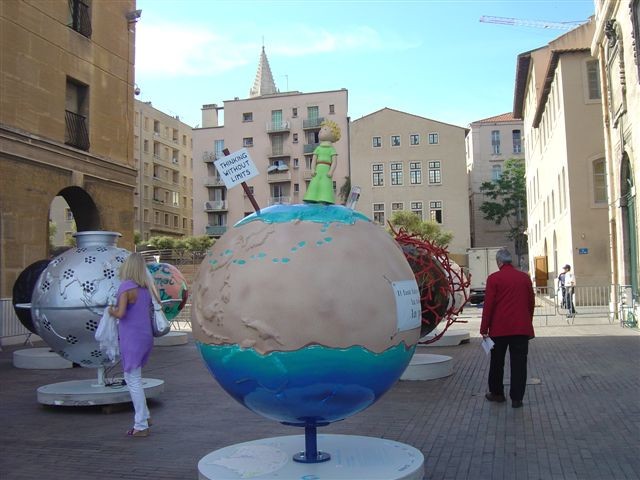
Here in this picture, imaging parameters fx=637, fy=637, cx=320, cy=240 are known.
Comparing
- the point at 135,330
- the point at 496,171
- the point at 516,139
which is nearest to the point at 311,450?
the point at 135,330

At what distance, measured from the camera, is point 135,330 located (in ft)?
21.7

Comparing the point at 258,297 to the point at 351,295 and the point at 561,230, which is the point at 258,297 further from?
the point at 561,230

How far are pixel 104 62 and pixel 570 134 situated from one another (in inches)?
761

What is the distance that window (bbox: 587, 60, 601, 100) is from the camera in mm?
27625

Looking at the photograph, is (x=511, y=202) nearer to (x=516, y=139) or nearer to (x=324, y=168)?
(x=516, y=139)

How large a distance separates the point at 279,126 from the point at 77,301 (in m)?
61.0

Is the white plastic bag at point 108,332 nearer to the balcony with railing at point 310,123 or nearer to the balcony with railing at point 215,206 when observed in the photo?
the balcony with railing at point 310,123

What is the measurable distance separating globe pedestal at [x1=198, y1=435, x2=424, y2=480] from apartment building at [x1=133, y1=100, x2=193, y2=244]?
63.0 m

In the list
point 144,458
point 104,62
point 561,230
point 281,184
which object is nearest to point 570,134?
point 561,230

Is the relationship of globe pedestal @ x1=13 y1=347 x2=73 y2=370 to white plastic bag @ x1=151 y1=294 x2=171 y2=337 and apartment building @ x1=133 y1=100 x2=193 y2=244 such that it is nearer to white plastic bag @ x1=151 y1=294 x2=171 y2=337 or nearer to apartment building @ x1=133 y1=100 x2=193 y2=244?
white plastic bag @ x1=151 y1=294 x2=171 y2=337

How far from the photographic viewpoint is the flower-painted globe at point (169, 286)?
14.8 meters

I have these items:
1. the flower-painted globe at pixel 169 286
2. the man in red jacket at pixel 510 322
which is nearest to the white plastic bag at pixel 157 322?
the man in red jacket at pixel 510 322

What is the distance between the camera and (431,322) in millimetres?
10117

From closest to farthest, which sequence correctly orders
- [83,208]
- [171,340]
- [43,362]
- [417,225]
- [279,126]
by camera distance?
[43,362] < [171,340] < [83,208] < [417,225] < [279,126]
